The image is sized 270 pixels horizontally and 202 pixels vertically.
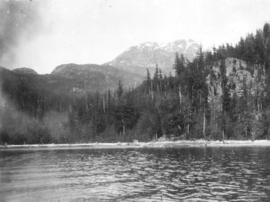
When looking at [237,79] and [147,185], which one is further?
[237,79]

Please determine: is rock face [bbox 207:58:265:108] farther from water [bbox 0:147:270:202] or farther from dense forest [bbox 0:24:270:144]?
water [bbox 0:147:270:202]

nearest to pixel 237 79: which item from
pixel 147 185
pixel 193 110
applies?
pixel 193 110

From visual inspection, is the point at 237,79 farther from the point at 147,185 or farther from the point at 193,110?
the point at 147,185

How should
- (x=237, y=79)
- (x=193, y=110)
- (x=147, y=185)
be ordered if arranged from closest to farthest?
(x=147, y=185) → (x=193, y=110) → (x=237, y=79)

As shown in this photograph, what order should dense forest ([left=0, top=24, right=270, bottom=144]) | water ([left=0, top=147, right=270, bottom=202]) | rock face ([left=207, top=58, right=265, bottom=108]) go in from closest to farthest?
water ([left=0, top=147, right=270, bottom=202]) → dense forest ([left=0, top=24, right=270, bottom=144]) → rock face ([left=207, top=58, right=265, bottom=108])

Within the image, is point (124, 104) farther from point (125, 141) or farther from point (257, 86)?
point (257, 86)

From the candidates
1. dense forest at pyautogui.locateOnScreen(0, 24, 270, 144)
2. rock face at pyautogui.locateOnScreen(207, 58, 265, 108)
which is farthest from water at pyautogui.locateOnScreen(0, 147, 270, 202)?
rock face at pyautogui.locateOnScreen(207, 58, 265, 108)

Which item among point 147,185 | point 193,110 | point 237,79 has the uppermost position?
point 237,79

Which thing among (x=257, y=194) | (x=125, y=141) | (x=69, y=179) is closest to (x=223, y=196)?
(x=257, y=194)
